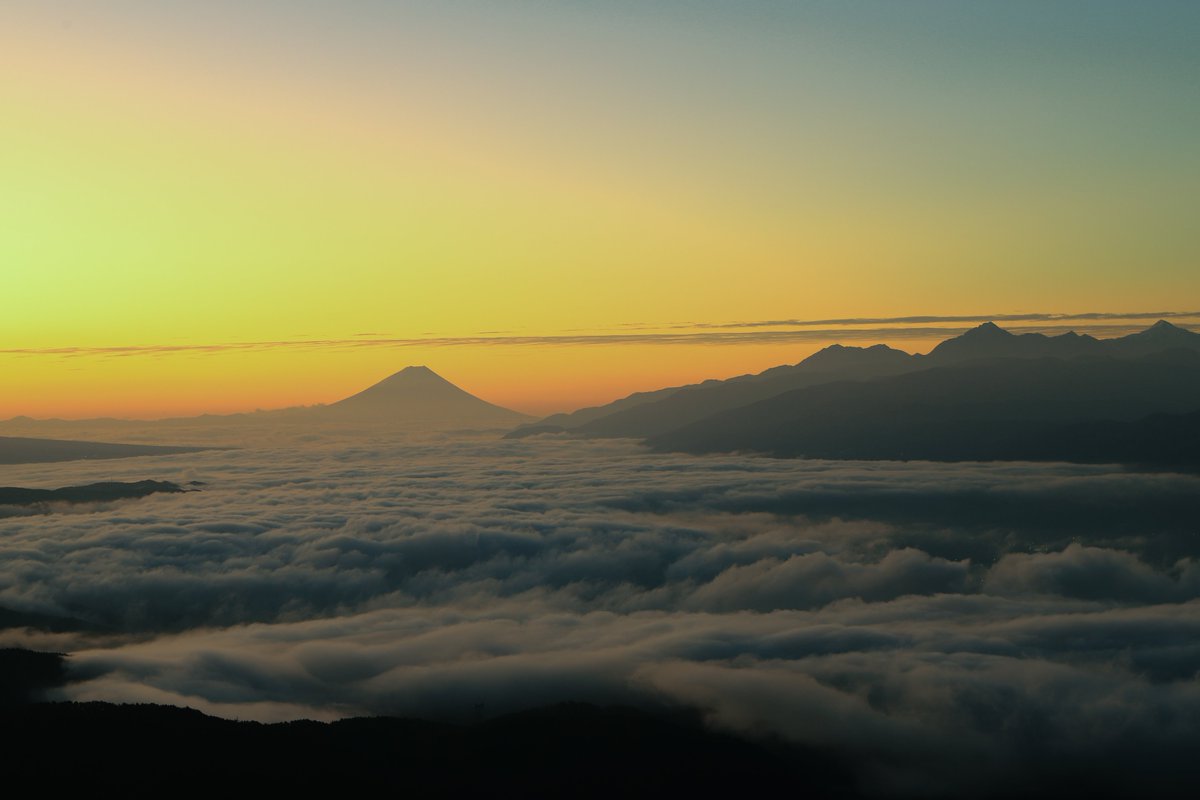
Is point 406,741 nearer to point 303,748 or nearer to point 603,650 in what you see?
point 303,748

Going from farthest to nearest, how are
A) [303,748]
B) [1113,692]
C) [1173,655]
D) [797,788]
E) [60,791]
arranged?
[1173,655], [1113,692], [797,788], [303,748], [60,791]

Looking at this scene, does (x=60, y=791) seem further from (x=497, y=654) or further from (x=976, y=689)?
(x=976, y=689)

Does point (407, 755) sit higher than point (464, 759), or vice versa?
point (407, 755)

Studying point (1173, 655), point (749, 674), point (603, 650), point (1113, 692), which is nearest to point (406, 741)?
point (603, 650)

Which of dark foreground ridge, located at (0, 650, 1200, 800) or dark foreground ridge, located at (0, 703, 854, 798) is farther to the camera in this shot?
dark foreground ridge, located at (0, 650, 1200, 800)

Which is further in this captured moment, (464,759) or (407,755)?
(464,759)

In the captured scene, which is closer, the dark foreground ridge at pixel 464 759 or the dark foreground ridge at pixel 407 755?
the dark foreground ridge at pixel 407 755

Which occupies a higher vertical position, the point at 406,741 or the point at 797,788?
the point at 406,741

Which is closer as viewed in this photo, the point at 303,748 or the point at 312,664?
the point at 303,748

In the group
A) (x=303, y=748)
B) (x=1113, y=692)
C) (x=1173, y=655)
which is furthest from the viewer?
(x=1173, y=655)
